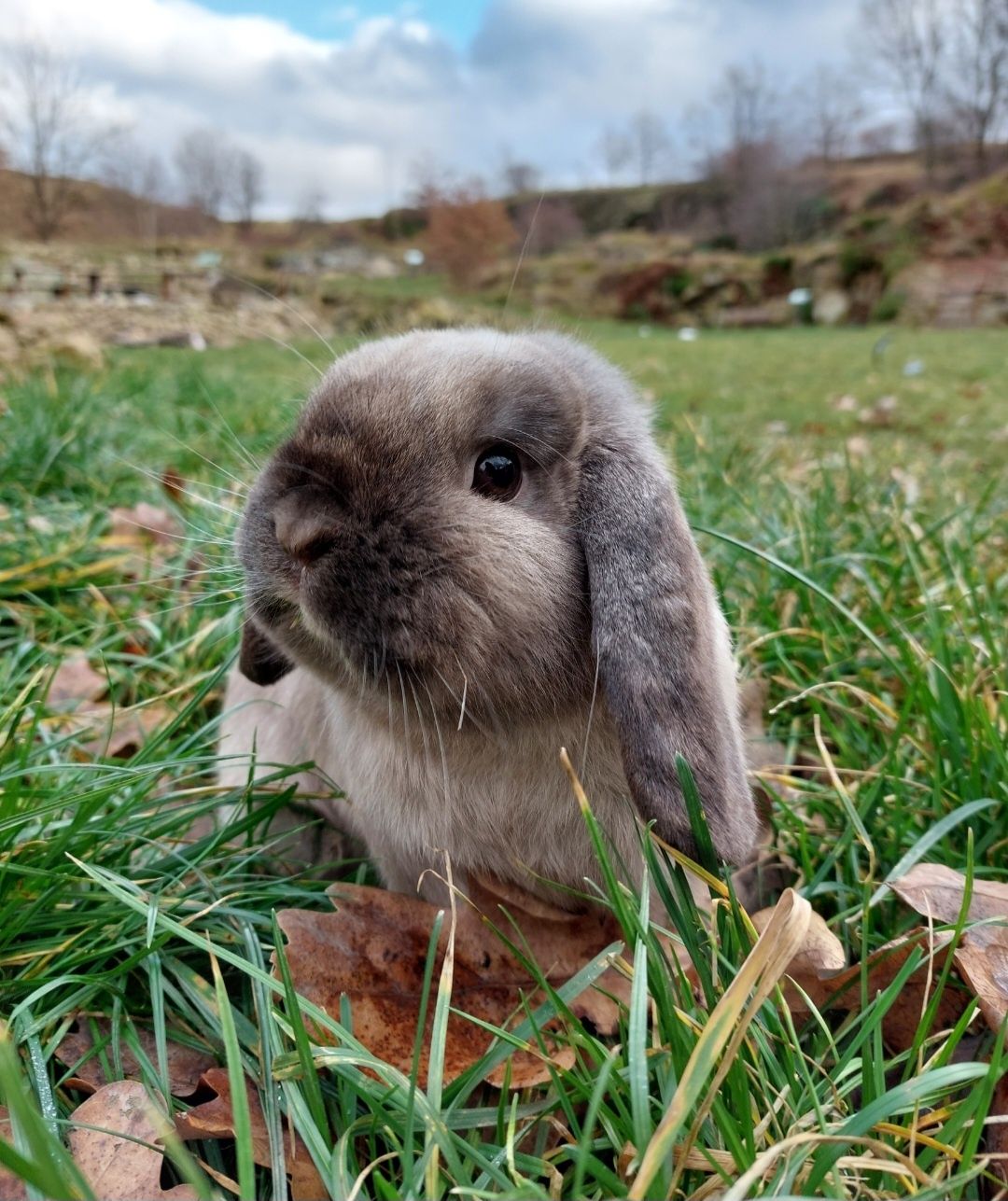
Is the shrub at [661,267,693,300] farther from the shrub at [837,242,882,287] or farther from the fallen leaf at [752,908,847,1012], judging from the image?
the fallen leaf at [752,908,847,1012]

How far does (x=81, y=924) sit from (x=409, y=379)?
1.21 m

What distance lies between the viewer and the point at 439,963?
5.97 feet

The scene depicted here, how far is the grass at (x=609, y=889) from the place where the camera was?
1.27 metres

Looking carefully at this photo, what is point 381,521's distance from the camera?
5.57ft

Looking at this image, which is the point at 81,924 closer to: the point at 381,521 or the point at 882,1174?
the point at 381,521

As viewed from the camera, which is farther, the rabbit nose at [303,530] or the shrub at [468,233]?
the shrub at [468,233]

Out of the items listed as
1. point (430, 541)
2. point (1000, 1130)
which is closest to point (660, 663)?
point (430, 541)

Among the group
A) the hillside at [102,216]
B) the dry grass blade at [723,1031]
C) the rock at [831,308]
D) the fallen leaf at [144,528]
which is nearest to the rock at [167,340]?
the hillside at [102,216]

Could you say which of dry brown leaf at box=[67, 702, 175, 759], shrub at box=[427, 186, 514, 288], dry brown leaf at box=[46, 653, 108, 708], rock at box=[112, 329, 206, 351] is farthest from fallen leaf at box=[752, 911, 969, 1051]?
shrub at box=[427, 186, 514, 288]

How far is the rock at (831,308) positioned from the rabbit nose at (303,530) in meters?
24.6

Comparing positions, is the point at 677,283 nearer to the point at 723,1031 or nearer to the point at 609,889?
the point at 609,889

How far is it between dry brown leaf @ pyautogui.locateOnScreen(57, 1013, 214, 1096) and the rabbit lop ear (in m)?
0.89

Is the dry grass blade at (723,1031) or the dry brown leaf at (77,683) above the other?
the dry grass blade at (723,1031)

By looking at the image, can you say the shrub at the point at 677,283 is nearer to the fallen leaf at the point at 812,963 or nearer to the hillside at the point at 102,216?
the hillside at the point at 102,216
